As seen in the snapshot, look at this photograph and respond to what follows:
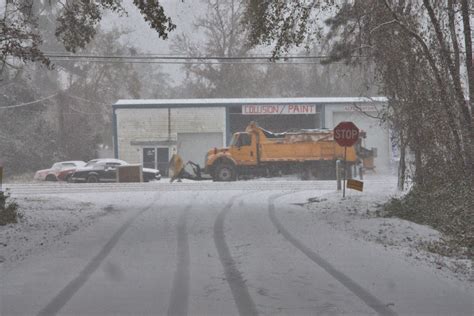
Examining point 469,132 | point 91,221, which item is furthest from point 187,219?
point 469,132

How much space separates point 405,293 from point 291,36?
350 inches

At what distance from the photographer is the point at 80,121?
50.3 m

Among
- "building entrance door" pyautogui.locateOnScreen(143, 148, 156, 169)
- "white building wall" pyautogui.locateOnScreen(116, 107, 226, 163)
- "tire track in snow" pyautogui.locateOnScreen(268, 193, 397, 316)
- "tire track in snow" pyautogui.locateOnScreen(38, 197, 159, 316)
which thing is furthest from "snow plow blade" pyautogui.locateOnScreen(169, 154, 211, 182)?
"tire track in snow" pyautogui.locateOnScreen(38, 197, 159, 316)

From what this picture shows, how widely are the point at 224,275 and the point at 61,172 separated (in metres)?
32.2

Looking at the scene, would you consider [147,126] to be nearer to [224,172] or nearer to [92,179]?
[92,179]

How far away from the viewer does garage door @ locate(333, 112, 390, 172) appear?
42.7m

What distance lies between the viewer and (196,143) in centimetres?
4400

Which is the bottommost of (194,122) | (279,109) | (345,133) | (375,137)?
(345,133)

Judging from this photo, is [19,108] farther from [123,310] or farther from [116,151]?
[123,310]

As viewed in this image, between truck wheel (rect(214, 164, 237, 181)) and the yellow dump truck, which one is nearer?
truck wheel (rect(214, 164, 237, 181))

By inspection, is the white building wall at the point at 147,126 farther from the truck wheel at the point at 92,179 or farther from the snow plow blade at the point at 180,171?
the snow plow blade at the point at 180,171

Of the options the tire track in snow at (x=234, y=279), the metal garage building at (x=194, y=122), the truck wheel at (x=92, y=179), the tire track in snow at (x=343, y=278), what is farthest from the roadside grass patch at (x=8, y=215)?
the metal garage building at (x=194, y=122)

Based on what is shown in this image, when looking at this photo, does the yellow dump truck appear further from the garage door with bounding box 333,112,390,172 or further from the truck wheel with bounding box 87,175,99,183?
the garage door with bounding box 333,112,390,172

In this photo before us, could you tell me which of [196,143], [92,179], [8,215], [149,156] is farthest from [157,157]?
[8,215]
